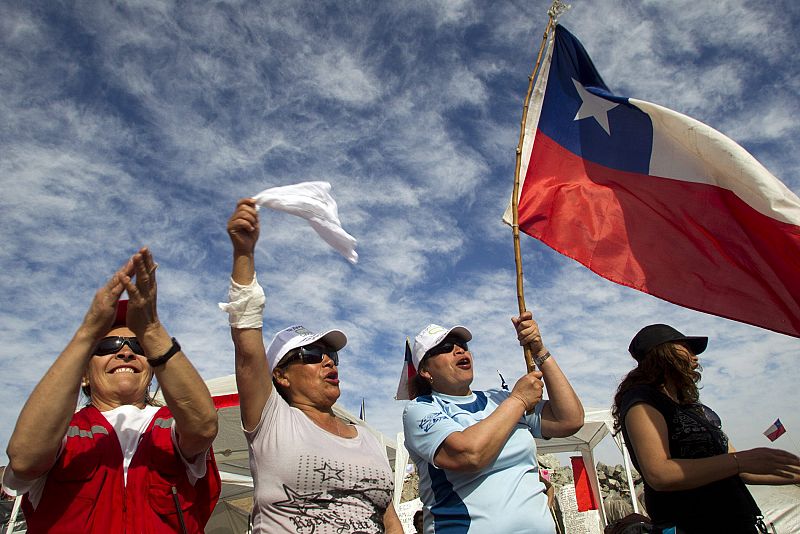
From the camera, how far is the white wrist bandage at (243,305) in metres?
1.94

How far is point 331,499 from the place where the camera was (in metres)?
2.07

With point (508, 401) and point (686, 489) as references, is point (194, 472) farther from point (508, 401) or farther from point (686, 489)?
point (686, 489)

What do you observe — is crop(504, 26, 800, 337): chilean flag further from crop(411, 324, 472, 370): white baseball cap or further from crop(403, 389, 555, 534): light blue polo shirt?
crop(403, 389, 555, 534): light blue polo shirt

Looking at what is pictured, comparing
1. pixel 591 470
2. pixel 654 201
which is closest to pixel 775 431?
pixel 591 470

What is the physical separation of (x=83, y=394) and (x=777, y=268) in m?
3.44

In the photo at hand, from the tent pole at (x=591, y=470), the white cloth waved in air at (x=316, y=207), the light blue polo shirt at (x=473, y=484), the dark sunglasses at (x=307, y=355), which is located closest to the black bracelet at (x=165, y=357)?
the white cloth waved in air at (x=316, y=207)

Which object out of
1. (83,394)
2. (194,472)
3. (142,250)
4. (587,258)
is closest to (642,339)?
(587,258)

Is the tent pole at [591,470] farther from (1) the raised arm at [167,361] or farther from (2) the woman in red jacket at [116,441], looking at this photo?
(1) the raised arm at [167,361]

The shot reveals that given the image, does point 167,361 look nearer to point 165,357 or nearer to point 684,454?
point 165,357

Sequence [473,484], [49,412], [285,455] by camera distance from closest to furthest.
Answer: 1. [49,412]
2. [285,455]
3. [473,484]

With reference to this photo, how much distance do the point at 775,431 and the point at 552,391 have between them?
1396 cm

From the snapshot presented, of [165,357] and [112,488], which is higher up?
[165,357]

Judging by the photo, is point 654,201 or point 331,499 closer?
point 331,499

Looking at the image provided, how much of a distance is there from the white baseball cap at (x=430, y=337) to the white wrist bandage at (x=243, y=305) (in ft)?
4.02
